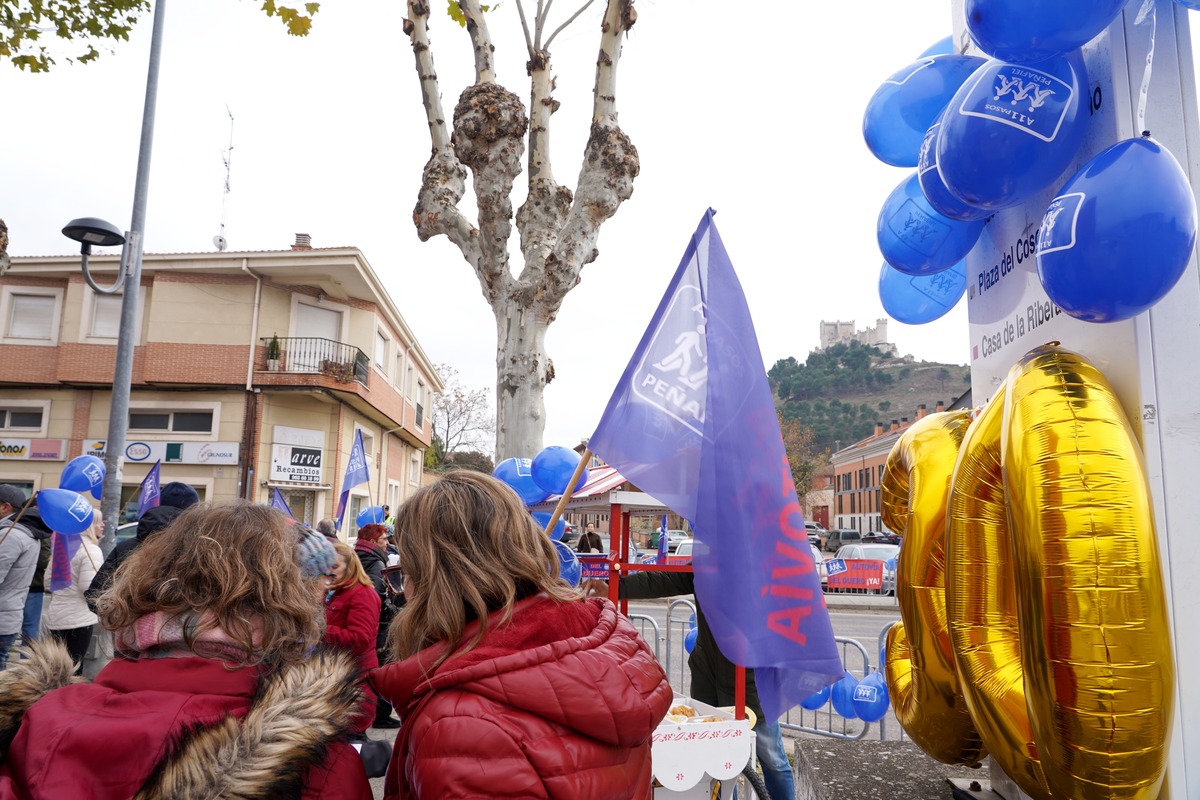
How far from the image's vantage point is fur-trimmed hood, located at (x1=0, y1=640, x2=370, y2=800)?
1384 millimetres

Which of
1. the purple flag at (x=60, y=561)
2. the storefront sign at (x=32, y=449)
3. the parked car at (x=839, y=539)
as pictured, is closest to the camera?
the purple flag at (x=60, y=561)

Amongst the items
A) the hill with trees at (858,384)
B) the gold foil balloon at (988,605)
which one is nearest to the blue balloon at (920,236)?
the gold foil balloon at (988,605)

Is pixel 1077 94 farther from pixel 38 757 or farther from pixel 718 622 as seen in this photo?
pixel 38 757

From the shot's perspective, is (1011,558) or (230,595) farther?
(1011,558)

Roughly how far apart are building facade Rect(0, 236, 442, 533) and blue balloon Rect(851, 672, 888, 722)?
709 inches

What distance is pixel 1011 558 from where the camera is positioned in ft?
7.57

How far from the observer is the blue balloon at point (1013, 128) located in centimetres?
218

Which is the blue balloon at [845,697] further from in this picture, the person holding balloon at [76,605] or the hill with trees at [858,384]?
the hill with trees at [858,384]

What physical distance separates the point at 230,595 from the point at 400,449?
107 feet

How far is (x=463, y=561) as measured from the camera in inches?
71.9

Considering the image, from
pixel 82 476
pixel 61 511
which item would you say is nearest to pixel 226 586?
pixel 61 511

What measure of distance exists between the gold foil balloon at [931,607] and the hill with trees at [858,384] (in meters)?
122

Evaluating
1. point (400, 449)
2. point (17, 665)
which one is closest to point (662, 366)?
point (17, 665)

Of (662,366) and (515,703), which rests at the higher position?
(662,366)
